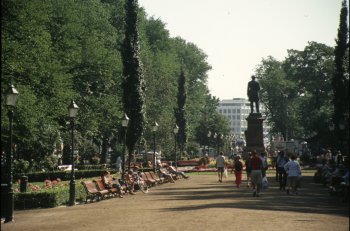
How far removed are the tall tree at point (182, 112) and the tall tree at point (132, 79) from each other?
3277cm

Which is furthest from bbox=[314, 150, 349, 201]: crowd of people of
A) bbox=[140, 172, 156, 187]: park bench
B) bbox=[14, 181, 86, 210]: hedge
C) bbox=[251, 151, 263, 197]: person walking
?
bbox=[14, 181, 86, 210]: hedge

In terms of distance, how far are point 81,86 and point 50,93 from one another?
1118cm

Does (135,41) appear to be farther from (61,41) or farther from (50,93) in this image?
(50,93)

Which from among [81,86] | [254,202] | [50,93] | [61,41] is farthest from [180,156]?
[254,202]

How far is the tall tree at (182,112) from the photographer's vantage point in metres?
80.9

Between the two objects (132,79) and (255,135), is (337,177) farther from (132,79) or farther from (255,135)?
(132,79)

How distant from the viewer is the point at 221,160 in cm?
3506

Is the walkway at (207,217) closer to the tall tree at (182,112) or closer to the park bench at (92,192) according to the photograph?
the park bench at (92,192)

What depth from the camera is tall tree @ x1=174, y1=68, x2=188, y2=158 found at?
8088 cm

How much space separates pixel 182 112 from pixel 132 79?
37.3 meters

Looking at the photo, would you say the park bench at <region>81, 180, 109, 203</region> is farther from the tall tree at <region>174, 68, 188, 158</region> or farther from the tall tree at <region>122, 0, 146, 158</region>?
the tall tree at <region>174, 68, 188, 158</region>

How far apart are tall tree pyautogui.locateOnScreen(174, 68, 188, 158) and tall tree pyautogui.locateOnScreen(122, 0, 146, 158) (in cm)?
3277

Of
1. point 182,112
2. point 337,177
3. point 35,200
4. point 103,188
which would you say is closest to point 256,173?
point 337,177

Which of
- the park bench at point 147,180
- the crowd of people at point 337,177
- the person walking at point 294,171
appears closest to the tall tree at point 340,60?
the crowd of people at point 337,177
